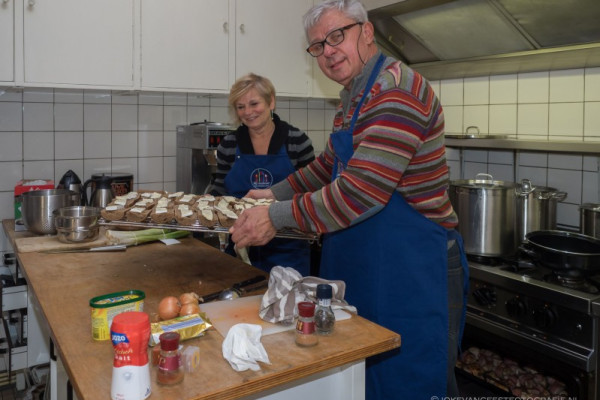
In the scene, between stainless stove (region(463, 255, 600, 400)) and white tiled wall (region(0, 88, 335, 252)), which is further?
white tiled wall (region(0, 88, 335, 252))

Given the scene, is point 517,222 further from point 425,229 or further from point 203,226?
point 203,226

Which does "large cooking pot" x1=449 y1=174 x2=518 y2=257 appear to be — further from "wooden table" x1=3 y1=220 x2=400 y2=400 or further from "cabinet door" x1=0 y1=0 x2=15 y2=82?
"cabinet door" x1=0 y1=0 x2=15 y2=82

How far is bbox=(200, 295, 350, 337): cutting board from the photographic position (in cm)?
119

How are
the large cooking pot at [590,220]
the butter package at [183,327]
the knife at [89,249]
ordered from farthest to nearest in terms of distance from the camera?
the large cooking pot at [590,220], the knife at [89,249], the butter package at [183,327]

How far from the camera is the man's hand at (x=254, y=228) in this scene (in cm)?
138

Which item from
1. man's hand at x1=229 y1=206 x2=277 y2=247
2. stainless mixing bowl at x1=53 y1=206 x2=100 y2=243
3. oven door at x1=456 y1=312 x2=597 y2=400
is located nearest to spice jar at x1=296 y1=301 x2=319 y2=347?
man's hand at x1=229 y1=206 x2=277 y2=247

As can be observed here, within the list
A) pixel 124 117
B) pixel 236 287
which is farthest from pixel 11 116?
pixel 236 287

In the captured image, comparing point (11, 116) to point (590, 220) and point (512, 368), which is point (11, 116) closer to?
point (512, 368)

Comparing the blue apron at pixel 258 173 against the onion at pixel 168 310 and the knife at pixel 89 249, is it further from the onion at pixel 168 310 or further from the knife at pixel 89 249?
the onion at pixel 168 310

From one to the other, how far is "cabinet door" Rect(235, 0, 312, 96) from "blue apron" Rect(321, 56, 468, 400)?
5.27 feet

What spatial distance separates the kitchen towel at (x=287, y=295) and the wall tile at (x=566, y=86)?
5.80 ft

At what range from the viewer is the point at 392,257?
4.61 feet

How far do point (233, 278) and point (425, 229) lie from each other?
0.62m

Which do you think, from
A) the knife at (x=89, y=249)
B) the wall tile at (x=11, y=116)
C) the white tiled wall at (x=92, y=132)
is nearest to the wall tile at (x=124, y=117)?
the white tiled wall at (x=92, y=132)
